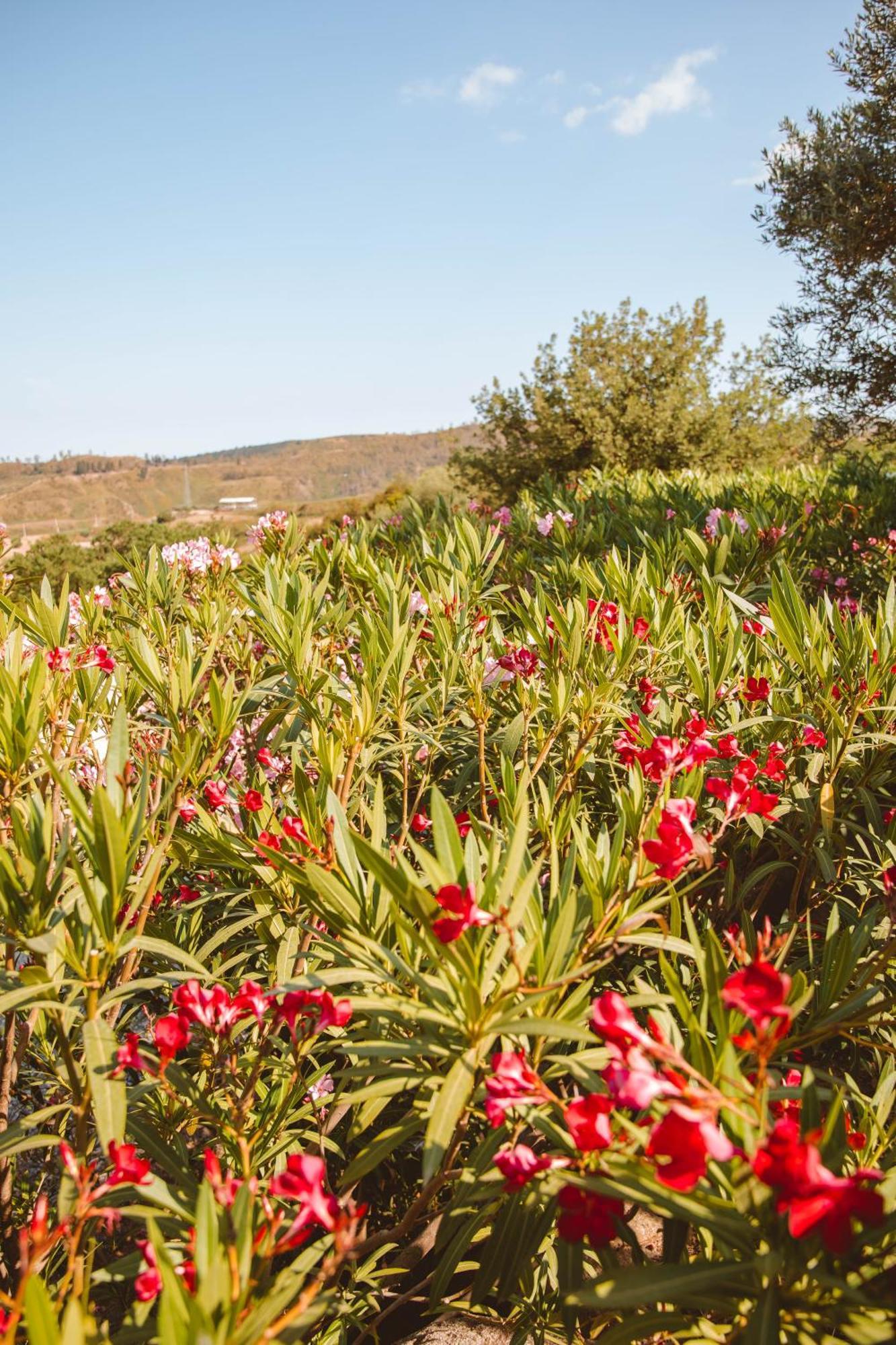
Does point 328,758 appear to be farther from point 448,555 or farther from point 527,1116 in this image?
point 448,555

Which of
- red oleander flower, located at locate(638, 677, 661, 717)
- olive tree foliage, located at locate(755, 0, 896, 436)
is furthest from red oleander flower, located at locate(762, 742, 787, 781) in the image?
olive tree foliage, located at locate(755, 0, 896, 436)

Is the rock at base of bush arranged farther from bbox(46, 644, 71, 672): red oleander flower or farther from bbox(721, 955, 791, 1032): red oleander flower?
bbox(46, 644, 71, 672): red oleander flower

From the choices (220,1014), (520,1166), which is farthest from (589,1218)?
(220,1014)

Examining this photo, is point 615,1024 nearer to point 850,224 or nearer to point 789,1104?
point 789,1104

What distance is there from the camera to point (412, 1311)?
1537mm

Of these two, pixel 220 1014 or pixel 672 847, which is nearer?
pixel 672 847

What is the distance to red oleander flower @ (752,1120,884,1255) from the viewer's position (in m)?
0.54

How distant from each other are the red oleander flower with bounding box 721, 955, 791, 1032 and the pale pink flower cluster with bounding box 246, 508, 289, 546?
3134 millimetres

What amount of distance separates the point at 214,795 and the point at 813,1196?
117cm

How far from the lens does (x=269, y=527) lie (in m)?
3.51

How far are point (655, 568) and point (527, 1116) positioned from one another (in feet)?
6.67

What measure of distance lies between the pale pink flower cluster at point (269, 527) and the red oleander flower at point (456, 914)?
9.71 ft

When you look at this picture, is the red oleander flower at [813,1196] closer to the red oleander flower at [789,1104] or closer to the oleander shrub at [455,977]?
the oleander shrub at [455,977]

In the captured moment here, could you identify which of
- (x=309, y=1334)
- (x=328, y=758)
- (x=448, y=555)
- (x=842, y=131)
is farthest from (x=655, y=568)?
(x=842, y=131)
